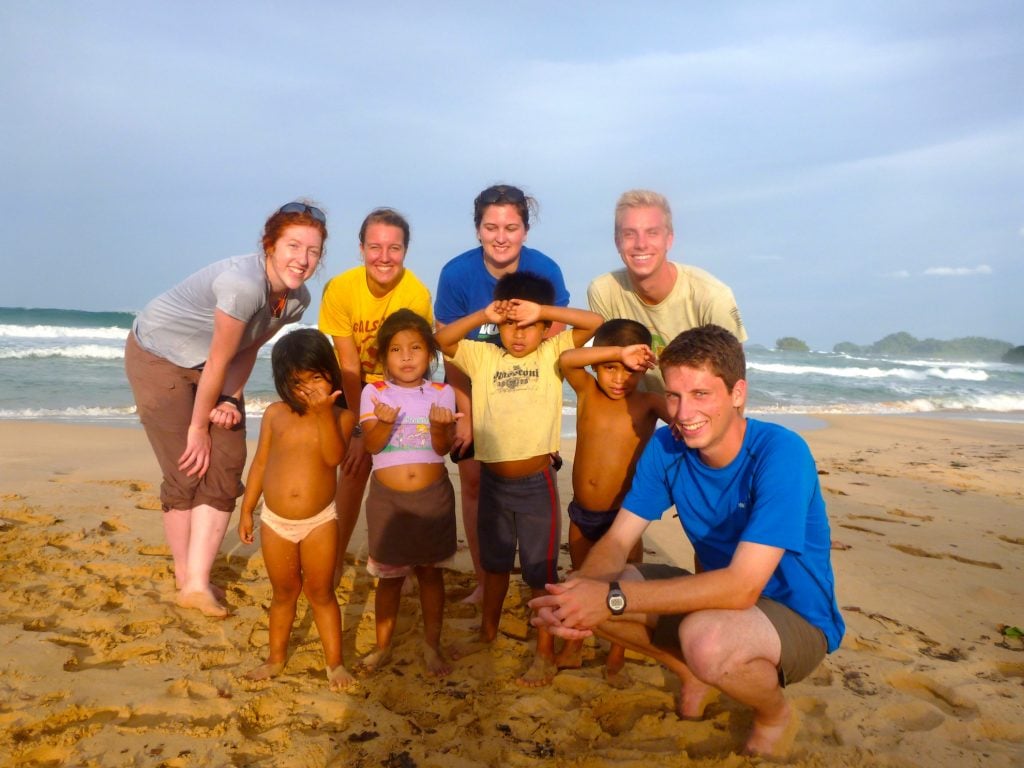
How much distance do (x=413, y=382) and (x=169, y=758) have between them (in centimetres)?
176

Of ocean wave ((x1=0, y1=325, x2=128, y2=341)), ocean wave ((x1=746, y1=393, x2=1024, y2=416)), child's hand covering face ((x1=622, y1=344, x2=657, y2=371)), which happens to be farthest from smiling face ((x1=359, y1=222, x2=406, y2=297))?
ocean wave ((x1=0, y1=325, x2=128, y2=341))

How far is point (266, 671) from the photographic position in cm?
299

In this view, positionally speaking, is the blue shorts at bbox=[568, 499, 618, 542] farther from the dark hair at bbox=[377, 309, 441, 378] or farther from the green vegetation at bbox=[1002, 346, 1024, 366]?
the green vegetation at bbox=[1002, 346, 1024, 366]

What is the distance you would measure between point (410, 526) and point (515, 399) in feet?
2.62

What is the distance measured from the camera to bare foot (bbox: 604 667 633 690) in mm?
2992

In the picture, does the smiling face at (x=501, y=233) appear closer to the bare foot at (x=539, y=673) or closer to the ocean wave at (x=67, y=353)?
the bare foot at (x=539, y=673)

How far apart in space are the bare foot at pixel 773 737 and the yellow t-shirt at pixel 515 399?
1.49 meters

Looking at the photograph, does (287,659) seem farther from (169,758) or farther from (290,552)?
(169,758)

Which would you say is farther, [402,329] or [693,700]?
[402,329]

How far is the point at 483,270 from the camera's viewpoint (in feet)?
12.7

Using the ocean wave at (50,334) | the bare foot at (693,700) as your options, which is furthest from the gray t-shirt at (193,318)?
the ocean wave at (50,334)

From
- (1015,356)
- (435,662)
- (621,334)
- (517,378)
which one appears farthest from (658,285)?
(1015,356)

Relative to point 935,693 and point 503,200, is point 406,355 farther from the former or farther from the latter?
point 935,693

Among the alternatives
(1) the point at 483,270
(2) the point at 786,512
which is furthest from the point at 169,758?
(1) the point at 483,270
